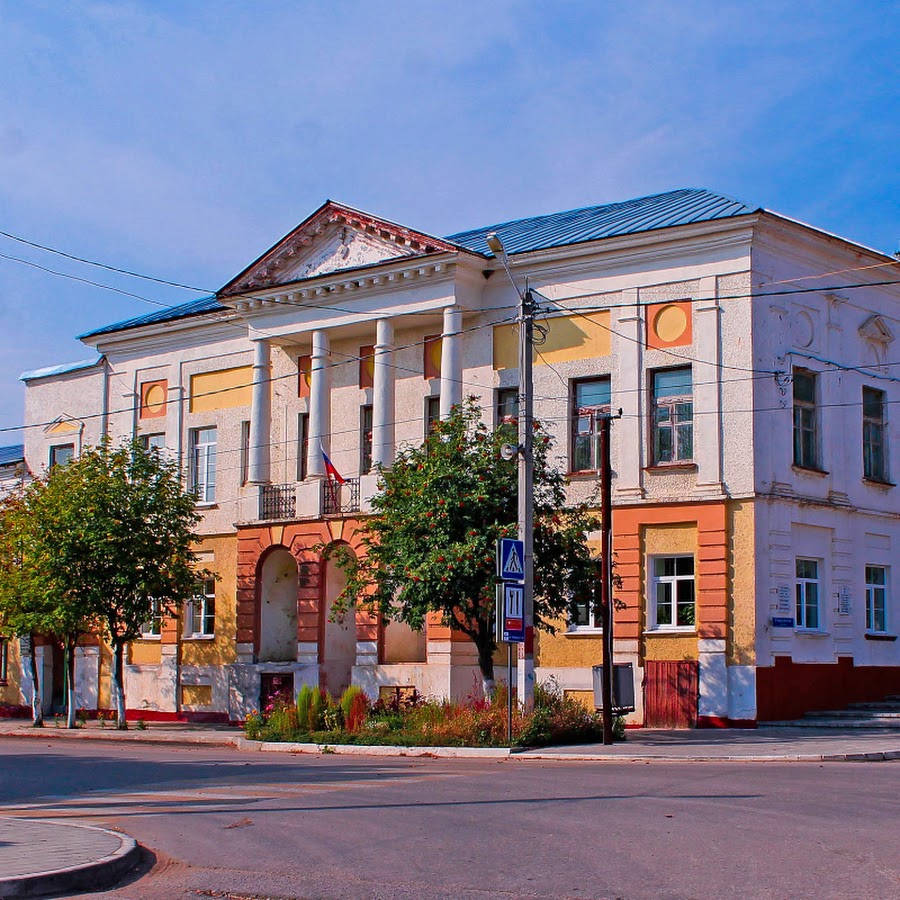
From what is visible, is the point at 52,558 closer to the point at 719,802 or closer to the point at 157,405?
the point at 157,405

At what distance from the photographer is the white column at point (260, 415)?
3525cm

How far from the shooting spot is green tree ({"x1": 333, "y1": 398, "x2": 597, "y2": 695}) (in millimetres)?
24922

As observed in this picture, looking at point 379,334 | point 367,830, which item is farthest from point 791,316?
point 367,830

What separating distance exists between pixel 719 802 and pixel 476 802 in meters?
2.52

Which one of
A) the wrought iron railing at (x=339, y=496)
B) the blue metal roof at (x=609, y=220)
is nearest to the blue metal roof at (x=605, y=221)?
the blue metal roof at (x=609, y=220)

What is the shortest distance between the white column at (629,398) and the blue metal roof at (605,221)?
1.93 meters

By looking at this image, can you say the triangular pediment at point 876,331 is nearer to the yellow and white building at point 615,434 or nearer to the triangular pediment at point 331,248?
the yellow and white building at point 615,434

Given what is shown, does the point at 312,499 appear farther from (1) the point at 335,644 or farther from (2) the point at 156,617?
(2) the point at 156,617

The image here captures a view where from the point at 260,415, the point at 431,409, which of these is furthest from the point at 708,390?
the point at 260,415

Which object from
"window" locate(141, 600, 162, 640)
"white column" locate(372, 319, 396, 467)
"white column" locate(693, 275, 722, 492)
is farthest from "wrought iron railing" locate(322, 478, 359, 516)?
"white column" locate(693, 275, 722, 492)

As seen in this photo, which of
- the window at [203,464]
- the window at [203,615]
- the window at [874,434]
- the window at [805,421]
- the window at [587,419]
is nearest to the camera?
the window at [805,421]

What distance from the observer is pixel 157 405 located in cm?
3969

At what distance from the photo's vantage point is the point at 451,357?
31719mm

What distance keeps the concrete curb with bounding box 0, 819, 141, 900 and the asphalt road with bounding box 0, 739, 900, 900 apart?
0.20 meters
